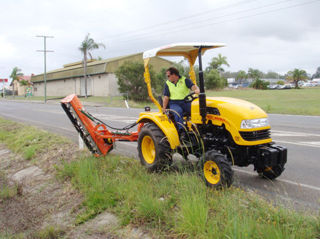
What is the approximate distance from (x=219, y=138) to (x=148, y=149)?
165 cm

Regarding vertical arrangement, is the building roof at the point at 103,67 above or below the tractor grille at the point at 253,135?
above

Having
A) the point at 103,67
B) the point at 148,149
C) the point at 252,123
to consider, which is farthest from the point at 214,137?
the point at 103,67

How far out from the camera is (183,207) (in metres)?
3.61

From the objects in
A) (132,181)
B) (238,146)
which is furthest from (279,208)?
(132,181)

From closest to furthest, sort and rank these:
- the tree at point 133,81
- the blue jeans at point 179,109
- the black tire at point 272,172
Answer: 1. the black tire at point 272,172
2. the blue jeans at point 179,109
3. the tree at point 133,81

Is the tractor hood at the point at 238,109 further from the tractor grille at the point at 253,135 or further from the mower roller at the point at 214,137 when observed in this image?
the tractor grille at the point at 253,135

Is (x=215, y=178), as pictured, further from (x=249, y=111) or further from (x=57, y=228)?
(x=57, y=228)

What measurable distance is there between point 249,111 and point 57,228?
10.4ft

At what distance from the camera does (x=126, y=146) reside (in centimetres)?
860

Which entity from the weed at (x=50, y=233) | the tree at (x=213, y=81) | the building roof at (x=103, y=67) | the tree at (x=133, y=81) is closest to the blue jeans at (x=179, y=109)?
the weed at (x=50, y=233)

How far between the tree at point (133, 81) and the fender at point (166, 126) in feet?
84.1

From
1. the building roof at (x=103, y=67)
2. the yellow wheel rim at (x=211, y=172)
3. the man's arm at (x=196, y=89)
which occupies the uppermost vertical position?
the building roof at (x=103, y=67)

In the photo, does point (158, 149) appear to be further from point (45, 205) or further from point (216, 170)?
point (45, 205)

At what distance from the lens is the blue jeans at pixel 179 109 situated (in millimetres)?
5469
